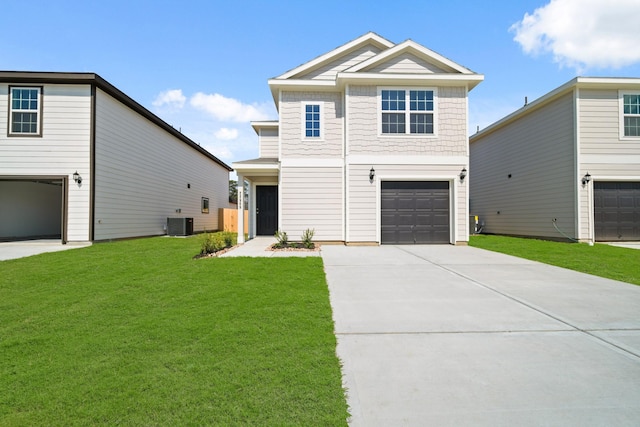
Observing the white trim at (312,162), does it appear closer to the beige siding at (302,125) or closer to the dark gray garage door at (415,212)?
the beige siding at (302,125)

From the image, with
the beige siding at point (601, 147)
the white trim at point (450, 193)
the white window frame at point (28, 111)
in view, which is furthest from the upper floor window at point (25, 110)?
the beige siding at point (601, 147)

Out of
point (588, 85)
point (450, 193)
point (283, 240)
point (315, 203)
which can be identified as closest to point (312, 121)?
point (315, 203)

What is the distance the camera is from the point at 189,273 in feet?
20.4

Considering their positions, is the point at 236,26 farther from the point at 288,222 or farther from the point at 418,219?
the point at 418,219

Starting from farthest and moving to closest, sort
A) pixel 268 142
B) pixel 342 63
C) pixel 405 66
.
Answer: pixel 268 142
pixel 342 63
pixel 405 66

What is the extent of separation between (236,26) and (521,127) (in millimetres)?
13711

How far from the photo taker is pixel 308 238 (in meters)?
10.3

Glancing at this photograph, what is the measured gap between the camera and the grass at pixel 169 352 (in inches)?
81.7

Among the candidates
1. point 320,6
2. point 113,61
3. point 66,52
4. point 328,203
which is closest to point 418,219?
point 328,203

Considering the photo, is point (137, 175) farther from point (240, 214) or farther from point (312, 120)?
point (312, 120)

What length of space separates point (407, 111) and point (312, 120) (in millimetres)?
3520

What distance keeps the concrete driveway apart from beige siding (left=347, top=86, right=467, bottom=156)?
6.21 meters

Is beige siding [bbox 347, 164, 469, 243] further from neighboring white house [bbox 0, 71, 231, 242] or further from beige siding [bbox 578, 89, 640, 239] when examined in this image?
neighboring white house [bbox 0, 71, 231, 242]

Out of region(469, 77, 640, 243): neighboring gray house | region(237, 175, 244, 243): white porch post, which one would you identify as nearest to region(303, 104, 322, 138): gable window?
region(237, 175, 244, 243): white porch post
